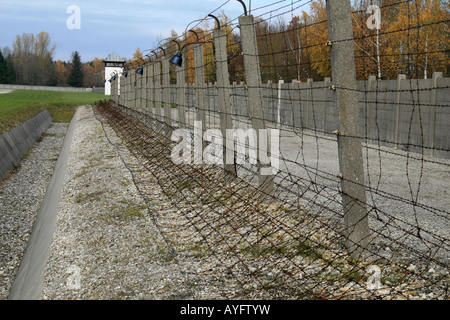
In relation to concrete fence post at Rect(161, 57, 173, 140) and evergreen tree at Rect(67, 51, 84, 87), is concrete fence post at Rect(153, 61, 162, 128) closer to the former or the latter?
concrete fence post at Rect(161, 57, 173, 140)

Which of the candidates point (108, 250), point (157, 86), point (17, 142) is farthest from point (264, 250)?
point (17, 142)

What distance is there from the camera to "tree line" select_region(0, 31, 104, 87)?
490ft

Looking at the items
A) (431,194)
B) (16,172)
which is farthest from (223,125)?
(16,172)

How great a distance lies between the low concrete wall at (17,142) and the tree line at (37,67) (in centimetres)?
11469

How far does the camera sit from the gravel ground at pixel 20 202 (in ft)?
36.5

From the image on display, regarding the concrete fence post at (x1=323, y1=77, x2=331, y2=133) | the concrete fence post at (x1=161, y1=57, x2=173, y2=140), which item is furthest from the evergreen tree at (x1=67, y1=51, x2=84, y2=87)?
the concrete fence post at (x1=161, y1=57, x2=173, y2=140)

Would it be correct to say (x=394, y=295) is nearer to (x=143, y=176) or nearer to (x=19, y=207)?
(x=143, y=176)

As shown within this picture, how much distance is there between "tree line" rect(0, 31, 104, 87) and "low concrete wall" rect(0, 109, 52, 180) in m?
115

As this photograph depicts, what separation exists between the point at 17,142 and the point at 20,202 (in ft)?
28.6

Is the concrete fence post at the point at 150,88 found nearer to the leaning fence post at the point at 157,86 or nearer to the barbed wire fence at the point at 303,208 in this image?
the leaning fence post at the point at 157,86

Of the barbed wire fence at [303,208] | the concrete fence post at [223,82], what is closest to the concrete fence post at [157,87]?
the barbed wire fence at [303,208]

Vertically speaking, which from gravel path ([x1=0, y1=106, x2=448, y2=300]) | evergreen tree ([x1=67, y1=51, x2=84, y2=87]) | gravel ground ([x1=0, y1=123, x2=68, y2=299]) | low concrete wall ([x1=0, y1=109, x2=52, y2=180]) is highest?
evergreen tree ([x1=67, y1=51, x2=84, y2=87])

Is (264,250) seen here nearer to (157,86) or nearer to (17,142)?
(157,86)

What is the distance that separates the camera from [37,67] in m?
158
